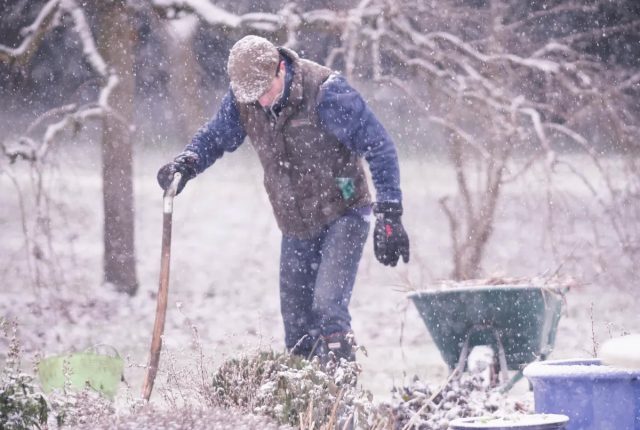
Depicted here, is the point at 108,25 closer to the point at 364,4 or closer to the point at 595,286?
the point at 364,4

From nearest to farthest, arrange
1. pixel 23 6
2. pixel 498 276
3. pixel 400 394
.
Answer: pixel 400 394 < pixel 498 276 < pixel 23 6

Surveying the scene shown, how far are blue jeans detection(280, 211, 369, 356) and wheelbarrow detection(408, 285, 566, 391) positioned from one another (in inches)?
19.5

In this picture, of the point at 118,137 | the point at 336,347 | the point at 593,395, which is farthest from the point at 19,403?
the point at 118,137

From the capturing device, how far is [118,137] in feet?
28.5

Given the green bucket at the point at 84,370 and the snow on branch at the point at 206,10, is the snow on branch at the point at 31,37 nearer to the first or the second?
the snow on branch at the point at 206,10

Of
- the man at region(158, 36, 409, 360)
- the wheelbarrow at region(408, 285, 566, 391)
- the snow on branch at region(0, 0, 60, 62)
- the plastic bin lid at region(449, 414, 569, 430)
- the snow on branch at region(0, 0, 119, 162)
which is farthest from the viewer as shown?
the snow on branch at region(0, 0, 60, 62)

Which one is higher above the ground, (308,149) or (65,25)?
(65,25)

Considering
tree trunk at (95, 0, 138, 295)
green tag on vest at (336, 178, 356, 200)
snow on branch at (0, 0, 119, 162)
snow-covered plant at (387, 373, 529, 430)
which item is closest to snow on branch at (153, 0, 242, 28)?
tree trunk at (95, 0, 138, 295)

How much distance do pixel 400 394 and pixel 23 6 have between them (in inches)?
248

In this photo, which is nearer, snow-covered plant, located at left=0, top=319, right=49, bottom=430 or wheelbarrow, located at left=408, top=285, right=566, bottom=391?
snow-covered plant, located at left=0, top=319, right=49, bottom=430

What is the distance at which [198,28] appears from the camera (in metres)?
8.59

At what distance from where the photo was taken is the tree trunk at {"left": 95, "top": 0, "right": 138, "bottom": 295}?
870cm

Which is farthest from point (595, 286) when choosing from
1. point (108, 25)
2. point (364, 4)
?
point (108, 25)

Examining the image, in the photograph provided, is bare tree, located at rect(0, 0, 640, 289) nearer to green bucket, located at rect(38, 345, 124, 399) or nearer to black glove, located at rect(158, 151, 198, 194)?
black glove, located at rect(158, 151, 198, 194)
